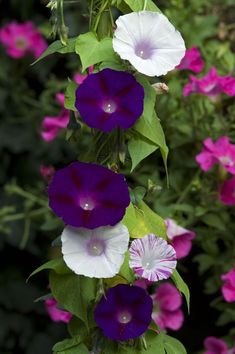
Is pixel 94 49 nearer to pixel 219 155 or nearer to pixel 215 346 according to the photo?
pixel 219 155

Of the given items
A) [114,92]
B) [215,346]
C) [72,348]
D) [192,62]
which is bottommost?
[215,346]

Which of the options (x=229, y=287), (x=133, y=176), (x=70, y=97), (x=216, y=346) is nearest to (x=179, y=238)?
(x=229, y=287)

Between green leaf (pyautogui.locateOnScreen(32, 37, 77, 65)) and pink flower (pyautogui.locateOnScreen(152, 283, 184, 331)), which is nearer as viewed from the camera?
green leaf (pyautogui.locateOnScreen(32, 37, 77, 65))

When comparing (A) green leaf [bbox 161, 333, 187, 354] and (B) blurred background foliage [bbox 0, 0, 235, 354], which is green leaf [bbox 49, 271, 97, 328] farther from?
(B) blurred background foliage [bbox 0, 0, 235, 354]

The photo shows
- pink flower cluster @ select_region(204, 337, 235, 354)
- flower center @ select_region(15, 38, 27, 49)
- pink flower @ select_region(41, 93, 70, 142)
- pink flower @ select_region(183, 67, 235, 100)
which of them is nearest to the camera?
pink flower cluster @ select_region(204, 337, 235, 354)

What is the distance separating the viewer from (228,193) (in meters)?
1.91

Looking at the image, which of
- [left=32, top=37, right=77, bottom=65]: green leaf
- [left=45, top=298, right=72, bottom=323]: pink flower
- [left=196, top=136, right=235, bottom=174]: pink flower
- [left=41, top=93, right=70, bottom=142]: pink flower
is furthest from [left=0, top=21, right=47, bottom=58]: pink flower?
[left=32, top=37, right=77, bottom=65]: green leaf

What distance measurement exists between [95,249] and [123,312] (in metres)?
0.11

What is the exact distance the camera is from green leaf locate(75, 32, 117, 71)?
49.2 inches

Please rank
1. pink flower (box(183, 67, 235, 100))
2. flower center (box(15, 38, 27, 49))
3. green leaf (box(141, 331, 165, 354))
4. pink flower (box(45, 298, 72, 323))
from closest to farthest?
green leaf (box(141, 331, 165, 354)), pink flower (box(45, 298, 72, 323)), pink flower (box(183, 67, 235, 100)), flower center (box(15, 38, 27, 49))

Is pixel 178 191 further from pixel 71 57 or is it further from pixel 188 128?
pixel 71 57

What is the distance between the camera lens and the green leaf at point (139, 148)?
50.3 inches

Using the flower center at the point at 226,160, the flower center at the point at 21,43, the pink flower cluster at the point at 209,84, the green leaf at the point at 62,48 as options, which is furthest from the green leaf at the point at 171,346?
the flower center at the point at 21,43

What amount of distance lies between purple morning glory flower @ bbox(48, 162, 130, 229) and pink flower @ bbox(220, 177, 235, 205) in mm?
699
